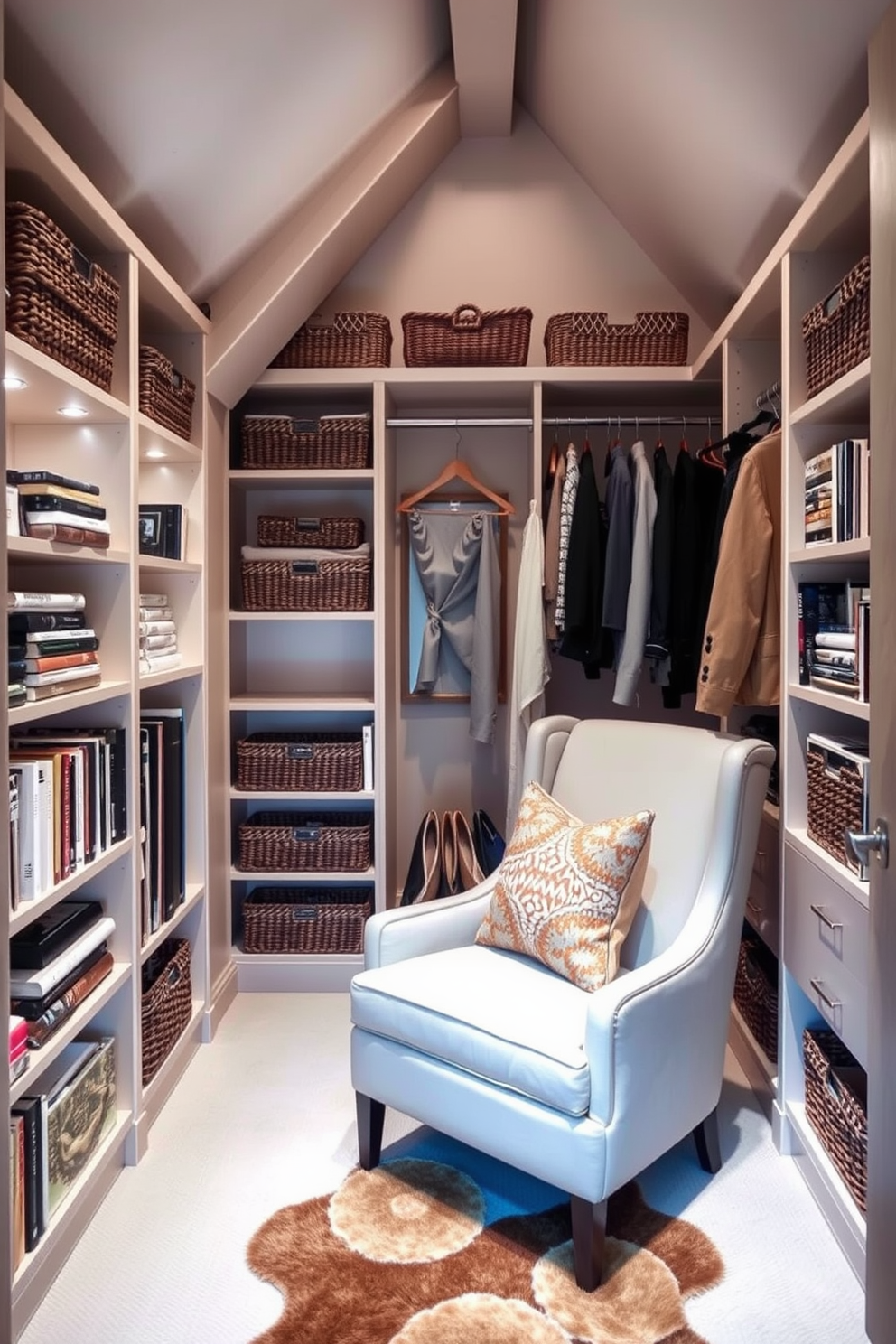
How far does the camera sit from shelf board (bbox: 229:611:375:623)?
9.33ft

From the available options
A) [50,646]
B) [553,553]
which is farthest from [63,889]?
[553,553]

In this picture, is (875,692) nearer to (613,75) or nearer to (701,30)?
(701,30)

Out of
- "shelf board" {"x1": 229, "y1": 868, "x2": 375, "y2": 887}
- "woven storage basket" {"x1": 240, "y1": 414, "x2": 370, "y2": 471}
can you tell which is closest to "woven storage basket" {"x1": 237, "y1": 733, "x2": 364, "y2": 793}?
"shelf board" {"x1": 229, "y1": 868, "x2": 375, "y2": 887}

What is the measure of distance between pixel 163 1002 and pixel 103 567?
1142 mm

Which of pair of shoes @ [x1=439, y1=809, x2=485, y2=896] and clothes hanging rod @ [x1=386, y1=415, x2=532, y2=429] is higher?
clothes hanging rod @ [x1=386, y1=415, x2=532, y2=429]

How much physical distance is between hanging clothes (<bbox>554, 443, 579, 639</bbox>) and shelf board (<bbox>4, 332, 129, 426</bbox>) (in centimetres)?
137

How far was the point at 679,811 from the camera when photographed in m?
2.05

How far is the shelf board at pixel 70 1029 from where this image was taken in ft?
5.05

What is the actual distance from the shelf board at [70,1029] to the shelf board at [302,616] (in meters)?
1.21

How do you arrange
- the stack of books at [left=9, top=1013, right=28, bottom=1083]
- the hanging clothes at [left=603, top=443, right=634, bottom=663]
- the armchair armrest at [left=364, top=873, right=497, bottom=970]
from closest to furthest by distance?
the stack of books at [left=9, top=1013, right=28, bottom=1083] → the armchair armrest at [left=364, top=873, right=497, bottom=970] → the hanging clothes at [left=603, top=443, right=634, bottom=663]

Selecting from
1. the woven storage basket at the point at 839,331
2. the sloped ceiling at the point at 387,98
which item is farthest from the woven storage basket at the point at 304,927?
the woven storage basket at the point at 839,331

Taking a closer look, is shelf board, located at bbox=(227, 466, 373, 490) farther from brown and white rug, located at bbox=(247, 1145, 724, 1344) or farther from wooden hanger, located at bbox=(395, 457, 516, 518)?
brown and white rug, located at bbox=(247, 1145, 724, 1344)

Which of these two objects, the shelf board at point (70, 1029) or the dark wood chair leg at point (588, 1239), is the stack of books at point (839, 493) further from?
the shelf board at point (70, 1029)

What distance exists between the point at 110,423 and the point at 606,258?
1.99 m
